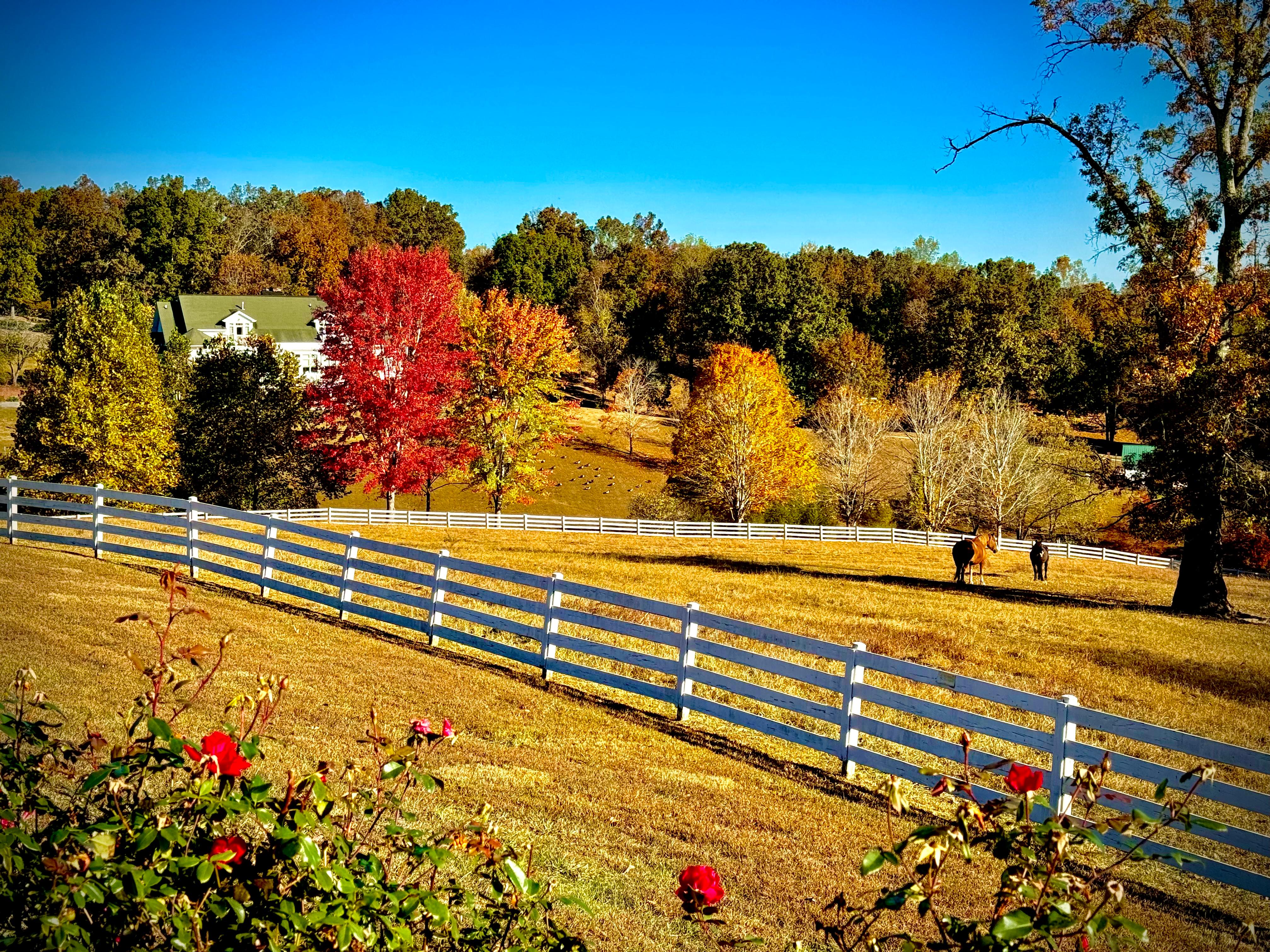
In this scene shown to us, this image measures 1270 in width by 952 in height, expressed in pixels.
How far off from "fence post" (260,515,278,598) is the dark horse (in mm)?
21731

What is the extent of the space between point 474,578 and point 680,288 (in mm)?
73286

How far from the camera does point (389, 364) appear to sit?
125 feet

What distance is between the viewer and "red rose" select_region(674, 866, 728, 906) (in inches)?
122

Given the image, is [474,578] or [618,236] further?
[618,236]

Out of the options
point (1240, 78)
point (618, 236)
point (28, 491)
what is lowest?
point (28, 491)

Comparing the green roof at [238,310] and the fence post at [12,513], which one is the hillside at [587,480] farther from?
the fence post at [12,513]

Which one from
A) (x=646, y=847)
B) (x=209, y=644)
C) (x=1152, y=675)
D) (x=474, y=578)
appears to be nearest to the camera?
(x=646, y=847)

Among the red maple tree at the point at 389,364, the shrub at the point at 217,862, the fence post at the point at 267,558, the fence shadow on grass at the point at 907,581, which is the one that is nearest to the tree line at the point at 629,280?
the red maple tree at the point at 389,364

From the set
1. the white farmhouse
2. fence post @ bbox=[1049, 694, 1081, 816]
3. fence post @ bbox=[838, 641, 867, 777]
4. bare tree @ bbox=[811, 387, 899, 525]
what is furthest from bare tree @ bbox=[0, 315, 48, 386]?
fence post @ bbox=[1049, 694, 1081, 816]

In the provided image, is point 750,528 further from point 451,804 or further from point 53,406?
point 451,804

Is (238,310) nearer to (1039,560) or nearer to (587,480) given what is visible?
(587,480)

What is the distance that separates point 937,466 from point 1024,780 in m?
47.8

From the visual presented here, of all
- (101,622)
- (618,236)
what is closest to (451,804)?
(101,622)

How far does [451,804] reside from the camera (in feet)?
23.9
